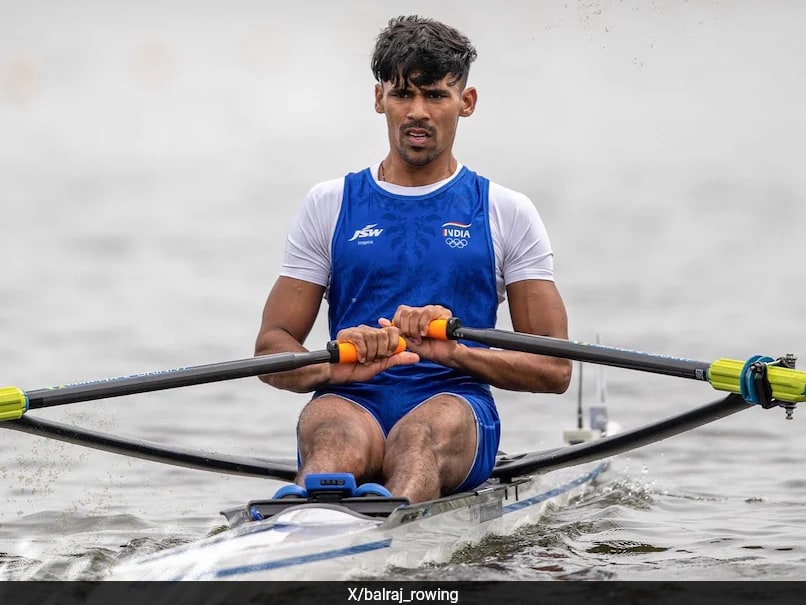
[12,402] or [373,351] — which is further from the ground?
[373,351]

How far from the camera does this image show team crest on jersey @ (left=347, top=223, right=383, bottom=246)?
529 centimetres

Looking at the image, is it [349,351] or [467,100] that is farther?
[467,100]

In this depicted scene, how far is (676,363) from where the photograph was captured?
4867mm

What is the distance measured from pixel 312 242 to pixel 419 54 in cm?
93

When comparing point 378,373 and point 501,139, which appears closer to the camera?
point 378,373

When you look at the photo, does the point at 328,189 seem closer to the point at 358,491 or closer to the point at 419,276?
the point at 419,276

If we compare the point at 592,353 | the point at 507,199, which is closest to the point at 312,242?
the point at 507,199

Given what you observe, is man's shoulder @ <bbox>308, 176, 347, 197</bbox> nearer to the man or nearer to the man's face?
the man

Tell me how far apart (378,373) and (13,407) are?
147 centimetres

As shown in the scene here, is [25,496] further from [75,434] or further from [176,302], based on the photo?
[176,302]

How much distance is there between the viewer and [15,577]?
466cm

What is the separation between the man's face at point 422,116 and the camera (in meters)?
5.20

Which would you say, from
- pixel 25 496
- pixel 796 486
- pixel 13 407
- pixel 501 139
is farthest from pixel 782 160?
pixel 13 407

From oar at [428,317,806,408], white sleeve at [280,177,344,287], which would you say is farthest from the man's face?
oar at [428,317,806,408]
